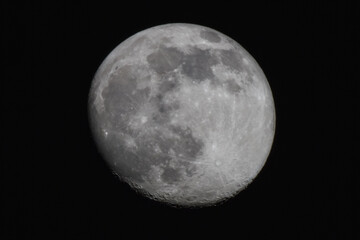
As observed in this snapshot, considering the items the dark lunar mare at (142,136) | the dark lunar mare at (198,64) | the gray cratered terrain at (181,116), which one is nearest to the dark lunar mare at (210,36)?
the gray cratered terrain at (181,116)

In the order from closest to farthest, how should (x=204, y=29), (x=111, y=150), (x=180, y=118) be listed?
(x=180, y=118)
(x=111, y=150)
(x=204, y=29)

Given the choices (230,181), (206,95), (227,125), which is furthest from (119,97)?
(230,181)

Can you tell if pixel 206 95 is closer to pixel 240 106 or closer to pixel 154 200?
pixel 240 106

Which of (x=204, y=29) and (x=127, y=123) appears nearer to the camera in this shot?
(x=127, y=123)

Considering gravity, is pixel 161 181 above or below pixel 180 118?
below

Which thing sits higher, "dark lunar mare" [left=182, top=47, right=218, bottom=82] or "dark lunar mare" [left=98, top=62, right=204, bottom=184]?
"dark lunar mare" [left=182, top=47, right=218, bottom=82]

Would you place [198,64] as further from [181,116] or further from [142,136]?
[142,136]

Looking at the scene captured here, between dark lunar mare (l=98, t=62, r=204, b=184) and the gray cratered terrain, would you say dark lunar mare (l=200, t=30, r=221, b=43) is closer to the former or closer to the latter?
the gray cratered terrain

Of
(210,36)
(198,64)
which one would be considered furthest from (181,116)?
(210,36)

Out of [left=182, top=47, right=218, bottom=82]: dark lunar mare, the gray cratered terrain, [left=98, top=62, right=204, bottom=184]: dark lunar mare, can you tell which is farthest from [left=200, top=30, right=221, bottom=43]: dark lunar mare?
[left=98, top=62, right=204, bottom=184]: dark lunar mare
